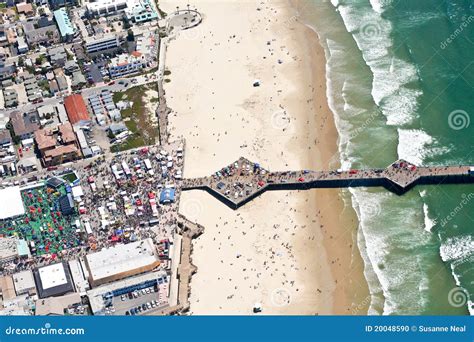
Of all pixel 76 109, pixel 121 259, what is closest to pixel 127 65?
pixel 76 109

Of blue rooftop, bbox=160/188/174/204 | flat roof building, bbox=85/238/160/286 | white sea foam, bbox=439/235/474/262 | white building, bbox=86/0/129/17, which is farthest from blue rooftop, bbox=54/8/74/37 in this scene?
white sea foam, bbox=439/235/474/262

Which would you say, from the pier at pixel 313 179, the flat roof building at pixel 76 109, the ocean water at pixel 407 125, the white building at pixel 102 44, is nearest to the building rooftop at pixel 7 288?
the pier at pixel 313 179

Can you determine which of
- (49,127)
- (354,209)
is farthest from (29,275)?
(354,209)

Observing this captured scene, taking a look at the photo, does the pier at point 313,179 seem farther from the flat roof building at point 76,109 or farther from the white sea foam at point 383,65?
the flat roof building at point 76,109

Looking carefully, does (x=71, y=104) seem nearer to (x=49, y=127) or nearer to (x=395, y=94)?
(x=49, y=127)

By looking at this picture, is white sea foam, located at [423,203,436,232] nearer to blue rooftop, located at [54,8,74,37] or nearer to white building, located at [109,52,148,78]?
white building, located at [109,52,148,78]

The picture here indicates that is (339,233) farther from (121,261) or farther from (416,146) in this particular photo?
(121,261)
